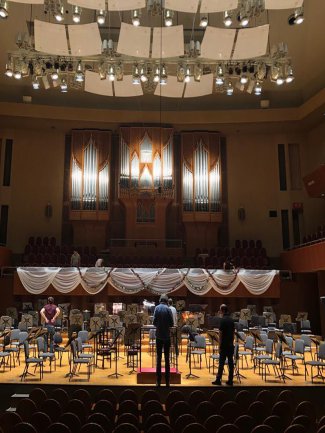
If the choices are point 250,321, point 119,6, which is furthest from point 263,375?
point 119,6

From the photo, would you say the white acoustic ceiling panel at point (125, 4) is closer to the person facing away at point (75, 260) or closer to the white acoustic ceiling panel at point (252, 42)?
the white acoustic ceiling panel at point (252, 42)

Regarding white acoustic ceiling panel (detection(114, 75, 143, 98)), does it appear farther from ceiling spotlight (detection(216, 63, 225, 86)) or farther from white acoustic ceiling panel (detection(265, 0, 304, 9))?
white acoustic ceiling panel (detection(265, 0, 304, 9))

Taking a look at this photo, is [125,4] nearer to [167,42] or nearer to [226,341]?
[167,42]

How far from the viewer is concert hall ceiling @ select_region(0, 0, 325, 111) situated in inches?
512

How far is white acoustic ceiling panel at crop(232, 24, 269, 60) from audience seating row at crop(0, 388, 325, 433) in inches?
335

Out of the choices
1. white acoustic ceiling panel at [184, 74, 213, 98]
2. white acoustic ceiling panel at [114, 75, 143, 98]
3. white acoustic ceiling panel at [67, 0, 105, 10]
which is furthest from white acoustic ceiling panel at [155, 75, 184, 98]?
white acoustic ceiling panel at [67, 0, 105, 10]

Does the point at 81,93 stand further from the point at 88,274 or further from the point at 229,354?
the point at 229,354

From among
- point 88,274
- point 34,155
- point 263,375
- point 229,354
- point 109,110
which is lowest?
point 263,375

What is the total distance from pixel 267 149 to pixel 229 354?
41.1 feet

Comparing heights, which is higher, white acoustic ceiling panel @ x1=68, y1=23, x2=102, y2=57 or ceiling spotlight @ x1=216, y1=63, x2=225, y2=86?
white acoustic ceiling panel @ x1=68, y1=23, x2=102, y2=57

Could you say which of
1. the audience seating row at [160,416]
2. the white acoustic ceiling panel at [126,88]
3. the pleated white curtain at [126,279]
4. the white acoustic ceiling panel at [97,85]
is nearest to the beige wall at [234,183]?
the white acoustic ceiling panel at [126,88]

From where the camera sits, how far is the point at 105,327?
32.1 ft

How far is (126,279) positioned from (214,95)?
826 cm

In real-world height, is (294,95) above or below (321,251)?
above
